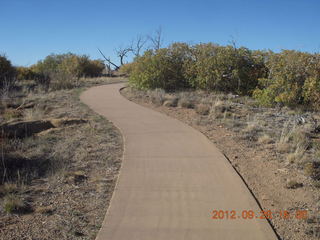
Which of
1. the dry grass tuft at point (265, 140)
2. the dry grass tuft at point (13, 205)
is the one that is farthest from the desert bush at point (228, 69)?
the dry grass tuft at point (13, 205)

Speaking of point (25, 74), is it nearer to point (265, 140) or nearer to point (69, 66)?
point (69, 66)

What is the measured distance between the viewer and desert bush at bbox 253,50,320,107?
14000 millimetres

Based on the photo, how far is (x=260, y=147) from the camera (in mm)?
8008

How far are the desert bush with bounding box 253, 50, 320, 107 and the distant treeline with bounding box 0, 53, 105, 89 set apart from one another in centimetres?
1561

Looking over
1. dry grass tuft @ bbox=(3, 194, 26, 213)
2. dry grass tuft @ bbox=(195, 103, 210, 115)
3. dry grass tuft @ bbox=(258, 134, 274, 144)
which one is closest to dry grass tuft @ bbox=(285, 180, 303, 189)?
dry grass tuft @ bbox=(258, 134, 274, 144)

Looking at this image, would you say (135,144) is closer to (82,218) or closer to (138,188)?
(138,188)

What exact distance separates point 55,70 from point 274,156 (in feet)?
86.7

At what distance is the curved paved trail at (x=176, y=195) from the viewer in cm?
422

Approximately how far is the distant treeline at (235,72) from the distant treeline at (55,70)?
7.77 m

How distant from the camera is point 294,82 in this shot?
14.6 metres

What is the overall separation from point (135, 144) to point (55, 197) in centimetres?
302

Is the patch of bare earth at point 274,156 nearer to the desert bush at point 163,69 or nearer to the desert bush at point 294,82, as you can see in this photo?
the desert bush at point 294,82

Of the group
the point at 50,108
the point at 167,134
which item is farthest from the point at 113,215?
the point at 50,108
